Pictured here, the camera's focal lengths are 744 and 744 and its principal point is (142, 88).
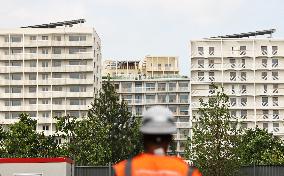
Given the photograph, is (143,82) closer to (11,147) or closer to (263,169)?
(11,147)

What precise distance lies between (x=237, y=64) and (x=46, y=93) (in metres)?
36.4

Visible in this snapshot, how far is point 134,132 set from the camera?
88062mm

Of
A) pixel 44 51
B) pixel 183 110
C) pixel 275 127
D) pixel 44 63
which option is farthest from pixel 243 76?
pixel 44 51

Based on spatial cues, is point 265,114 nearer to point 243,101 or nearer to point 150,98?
point 243,101

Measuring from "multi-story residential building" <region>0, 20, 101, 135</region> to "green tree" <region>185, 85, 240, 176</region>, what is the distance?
3596 inches

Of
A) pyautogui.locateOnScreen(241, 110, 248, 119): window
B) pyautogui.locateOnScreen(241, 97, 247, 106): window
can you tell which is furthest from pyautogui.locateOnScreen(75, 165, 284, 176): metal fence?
pyautogui.locateOnScreen(241, 97, 247, 106): window

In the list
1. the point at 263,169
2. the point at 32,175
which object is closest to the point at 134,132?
the point at 263,169

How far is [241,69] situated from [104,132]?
66468 mm

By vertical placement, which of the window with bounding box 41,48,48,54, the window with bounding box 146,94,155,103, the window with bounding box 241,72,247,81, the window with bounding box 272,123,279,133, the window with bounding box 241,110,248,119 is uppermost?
the window with bounding box 41,48,48,54

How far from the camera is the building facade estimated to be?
140000 millimetres

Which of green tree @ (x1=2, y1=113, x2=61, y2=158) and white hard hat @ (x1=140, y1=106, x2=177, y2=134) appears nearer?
white hard hat @ (x1=140, y1=106, x2=177, y2=134)

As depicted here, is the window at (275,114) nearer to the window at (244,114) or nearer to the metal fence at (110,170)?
the window at (244,114)

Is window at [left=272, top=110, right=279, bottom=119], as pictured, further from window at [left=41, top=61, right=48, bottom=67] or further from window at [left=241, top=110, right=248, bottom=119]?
window at [left=41, top=61, right=48, bottom=67]

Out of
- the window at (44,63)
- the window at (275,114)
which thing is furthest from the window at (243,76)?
the window at (44,63)
